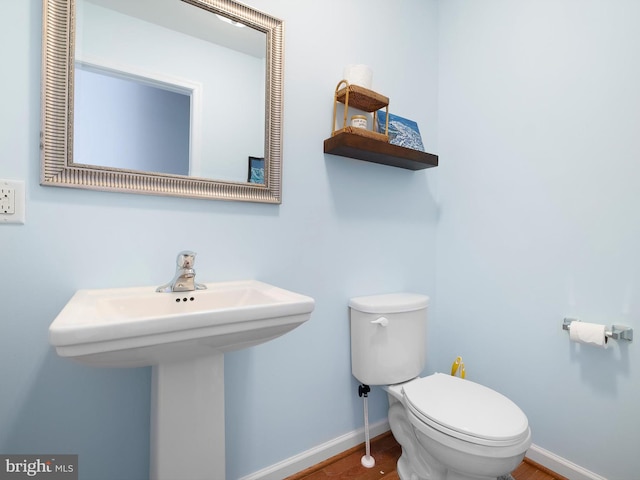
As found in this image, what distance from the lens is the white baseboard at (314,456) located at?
126 centimetres

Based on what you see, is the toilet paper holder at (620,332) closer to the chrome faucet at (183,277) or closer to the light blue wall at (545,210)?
the light blue wall at (545,210)

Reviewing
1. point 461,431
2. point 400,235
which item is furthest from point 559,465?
point 400,235

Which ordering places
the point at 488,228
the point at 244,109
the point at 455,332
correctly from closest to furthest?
the point at 244,109
the point at 488,228
the point at 455,332

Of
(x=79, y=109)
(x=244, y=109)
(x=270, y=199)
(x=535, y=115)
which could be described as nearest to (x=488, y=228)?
(x=535, y=115)

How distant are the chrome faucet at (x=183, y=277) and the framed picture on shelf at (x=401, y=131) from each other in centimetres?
105

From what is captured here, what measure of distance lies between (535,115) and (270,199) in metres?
1.26

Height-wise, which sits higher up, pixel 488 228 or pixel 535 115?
pixel 535 115

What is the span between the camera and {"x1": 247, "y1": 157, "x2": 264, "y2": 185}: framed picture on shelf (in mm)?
1202

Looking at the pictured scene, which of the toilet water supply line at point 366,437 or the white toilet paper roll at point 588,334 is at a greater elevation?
the white toilet paper roll at point 588,334

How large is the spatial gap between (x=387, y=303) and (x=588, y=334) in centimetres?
75

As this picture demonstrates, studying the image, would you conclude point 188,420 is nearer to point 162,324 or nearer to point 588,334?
point 162,324

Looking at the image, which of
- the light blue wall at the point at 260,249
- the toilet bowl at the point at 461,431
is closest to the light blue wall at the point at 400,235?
the light blue wall at the point at 260,249

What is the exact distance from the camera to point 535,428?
56.0 inches

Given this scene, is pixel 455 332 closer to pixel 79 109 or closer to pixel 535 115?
pixel 535 115
